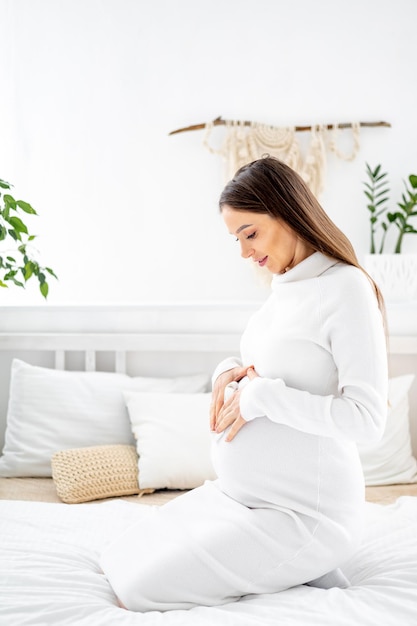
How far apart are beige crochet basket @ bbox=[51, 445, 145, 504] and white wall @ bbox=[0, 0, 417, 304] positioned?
748 millimetres

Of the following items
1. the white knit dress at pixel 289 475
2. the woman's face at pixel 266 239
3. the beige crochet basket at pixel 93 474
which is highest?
the woman's face at pixel 266 239

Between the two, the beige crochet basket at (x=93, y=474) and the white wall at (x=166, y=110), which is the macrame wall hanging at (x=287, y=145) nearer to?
the white wall at (x=166, y=110)

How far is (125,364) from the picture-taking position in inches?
97.6

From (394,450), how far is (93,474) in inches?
37.2

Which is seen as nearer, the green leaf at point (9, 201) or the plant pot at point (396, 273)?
the green leaf at point (9, 201)

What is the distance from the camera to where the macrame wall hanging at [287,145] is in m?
2.53

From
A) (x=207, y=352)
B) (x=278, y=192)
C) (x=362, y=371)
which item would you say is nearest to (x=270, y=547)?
(x=362, y=371)

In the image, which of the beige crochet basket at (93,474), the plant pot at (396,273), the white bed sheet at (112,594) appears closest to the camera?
the white bed sheet at (112,594)

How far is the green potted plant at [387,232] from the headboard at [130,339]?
19 cm

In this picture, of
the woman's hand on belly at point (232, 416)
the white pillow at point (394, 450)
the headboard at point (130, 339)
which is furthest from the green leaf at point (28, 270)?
the white pillow at point (394, 450)

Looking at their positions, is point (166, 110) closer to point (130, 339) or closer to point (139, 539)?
point (130, 339)

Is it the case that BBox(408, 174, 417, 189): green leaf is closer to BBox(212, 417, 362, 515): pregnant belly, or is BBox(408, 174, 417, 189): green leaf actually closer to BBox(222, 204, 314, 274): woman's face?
BBox(222, 204, 314, 274): woman's face

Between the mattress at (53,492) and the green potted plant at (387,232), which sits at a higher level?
the green potted plant at (387,232)

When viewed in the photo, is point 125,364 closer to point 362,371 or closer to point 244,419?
point 244,419
